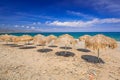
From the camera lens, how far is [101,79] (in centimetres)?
820

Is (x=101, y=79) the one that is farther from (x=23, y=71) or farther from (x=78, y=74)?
(x=23, y=71)

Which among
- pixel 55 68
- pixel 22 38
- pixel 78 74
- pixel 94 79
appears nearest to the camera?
pixel 94 79

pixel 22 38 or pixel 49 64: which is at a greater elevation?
pixel 22 38

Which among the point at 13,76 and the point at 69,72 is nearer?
the point at 13,76

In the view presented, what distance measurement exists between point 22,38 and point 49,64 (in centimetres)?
1006

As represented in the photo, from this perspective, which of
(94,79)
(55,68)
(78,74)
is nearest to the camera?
(94,79)

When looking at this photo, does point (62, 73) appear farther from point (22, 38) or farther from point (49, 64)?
point (22, 38)

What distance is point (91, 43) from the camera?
1071 cm

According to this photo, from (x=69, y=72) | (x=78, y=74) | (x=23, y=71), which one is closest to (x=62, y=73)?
(x=69, y=72)

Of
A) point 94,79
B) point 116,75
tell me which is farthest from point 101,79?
point 116,75

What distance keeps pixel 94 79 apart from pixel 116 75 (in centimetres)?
195

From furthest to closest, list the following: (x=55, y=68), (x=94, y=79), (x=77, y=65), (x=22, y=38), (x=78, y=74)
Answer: (x=22, y=38)
(x=77, y=65)
(x=55, y=68)
(x=78, y=74)
(x=94, y=79)

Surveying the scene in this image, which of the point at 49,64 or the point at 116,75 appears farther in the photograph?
the point at 49,64

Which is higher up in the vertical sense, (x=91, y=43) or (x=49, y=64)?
(x=91, y=43)
